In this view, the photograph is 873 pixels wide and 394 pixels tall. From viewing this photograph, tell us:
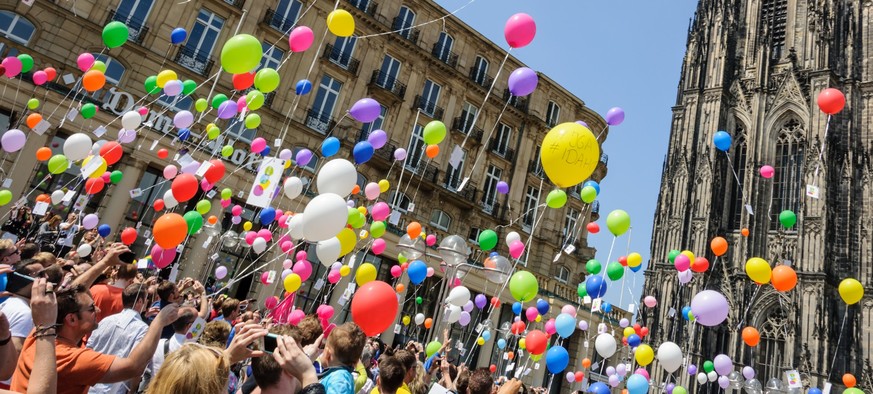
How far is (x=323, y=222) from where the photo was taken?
230 inches

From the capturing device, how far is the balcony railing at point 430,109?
22641 mm

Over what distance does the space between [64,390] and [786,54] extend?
139 feet

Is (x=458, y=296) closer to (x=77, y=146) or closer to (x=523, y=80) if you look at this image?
(x=523, y=80)

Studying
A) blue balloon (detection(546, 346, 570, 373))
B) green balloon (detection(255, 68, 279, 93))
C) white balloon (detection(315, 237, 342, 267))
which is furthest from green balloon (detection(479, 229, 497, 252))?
green balloon (detection(255, 68, 279, 93))

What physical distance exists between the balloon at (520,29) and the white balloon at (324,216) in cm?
416

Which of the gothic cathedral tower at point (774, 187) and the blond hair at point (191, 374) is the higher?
the gothic cathedral tower at point (774, 187)

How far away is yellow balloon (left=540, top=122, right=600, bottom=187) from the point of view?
6.76 m

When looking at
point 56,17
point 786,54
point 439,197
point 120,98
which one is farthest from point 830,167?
point 56,17

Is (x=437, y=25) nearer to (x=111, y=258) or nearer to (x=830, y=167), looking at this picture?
(x=111, y=258)

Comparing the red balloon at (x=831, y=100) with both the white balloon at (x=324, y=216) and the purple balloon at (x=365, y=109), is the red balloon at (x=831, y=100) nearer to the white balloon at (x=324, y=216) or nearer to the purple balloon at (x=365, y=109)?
the purple balloon at (x=365, y=109)

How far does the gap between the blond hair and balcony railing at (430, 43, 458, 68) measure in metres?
22.6

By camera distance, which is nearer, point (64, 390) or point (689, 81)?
point (64, 390)

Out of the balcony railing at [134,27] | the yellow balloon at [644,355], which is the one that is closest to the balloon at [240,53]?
the yellow balloon at [644,355]

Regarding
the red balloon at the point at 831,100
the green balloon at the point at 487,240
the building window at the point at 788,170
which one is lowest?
the green balloon at the point at 487,240
